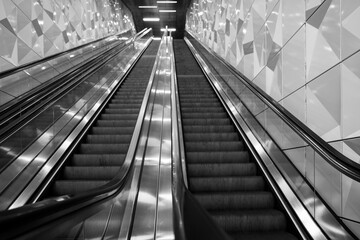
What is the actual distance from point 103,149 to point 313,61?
2949mm

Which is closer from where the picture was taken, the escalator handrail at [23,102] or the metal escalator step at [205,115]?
the escalator handrail at [23,102]

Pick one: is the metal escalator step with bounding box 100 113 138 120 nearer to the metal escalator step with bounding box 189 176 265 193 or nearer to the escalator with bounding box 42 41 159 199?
the escalator with bounding box 42 41 159 199

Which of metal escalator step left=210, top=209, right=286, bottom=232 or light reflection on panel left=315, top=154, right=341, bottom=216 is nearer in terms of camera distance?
light reflection on panel left=315, top=154, right=341, bottom=216

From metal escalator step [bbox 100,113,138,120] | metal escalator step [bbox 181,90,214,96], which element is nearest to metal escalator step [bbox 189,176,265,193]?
metal escalator step [bbox 100,113,138,120]

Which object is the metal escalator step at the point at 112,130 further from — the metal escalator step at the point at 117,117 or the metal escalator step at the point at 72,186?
the metal escalator step at the point at 72,186

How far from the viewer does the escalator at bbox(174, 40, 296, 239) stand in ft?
9.74

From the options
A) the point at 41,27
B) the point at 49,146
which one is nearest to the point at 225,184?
the point at 49,146

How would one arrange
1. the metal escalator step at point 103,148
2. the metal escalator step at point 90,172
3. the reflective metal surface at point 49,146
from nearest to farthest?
the reflective metal surface at point 49,146
the metal escalator step at point 90,172
the metal escalator step at point 103,148

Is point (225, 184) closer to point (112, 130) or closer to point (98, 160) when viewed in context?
point (98, 160)

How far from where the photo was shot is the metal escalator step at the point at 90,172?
378cm

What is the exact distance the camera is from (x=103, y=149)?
14.7 feet

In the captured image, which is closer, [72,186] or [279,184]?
[279,184]

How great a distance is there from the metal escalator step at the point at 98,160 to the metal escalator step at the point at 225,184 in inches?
42.2

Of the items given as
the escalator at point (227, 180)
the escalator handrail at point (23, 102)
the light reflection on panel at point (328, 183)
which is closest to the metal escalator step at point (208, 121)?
the escalator at point (227, 180)
